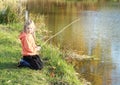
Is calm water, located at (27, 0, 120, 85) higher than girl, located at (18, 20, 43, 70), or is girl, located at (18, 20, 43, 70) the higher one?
girl, located at (18, 20, 43, 70)

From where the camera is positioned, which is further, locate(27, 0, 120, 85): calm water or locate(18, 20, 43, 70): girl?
locate(27, 0, 120, 85): calm water

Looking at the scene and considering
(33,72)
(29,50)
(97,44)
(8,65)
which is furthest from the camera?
(97,44)

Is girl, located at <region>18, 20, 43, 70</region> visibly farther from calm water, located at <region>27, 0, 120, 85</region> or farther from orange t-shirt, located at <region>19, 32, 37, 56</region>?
calm water, located at <region>27, 0, 120, 85</region>

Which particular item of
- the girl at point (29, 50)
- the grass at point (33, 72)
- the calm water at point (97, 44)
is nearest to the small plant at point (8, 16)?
the calm water at point (97, 44)

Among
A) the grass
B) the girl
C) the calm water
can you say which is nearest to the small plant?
the calm water

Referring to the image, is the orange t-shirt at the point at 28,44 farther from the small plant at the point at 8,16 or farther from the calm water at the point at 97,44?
the small plant at the point at 8,16

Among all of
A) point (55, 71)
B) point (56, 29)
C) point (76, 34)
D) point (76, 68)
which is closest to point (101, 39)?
point (76, 34)

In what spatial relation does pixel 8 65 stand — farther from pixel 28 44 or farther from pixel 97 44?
pixel 97 44

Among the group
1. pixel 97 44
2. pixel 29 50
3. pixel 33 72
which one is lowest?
pixel 97 44

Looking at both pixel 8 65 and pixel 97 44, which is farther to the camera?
pixel 97 44

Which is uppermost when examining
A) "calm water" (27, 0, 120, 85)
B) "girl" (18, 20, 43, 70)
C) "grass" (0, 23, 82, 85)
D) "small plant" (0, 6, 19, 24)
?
"girl" (18, 20, 43, 70)

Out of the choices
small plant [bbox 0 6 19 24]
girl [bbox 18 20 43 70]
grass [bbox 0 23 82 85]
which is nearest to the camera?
grass [bbox 0 23 82 85]

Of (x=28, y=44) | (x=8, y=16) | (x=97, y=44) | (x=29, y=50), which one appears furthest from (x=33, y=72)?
(x=8, y=16)

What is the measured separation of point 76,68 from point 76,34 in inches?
350
